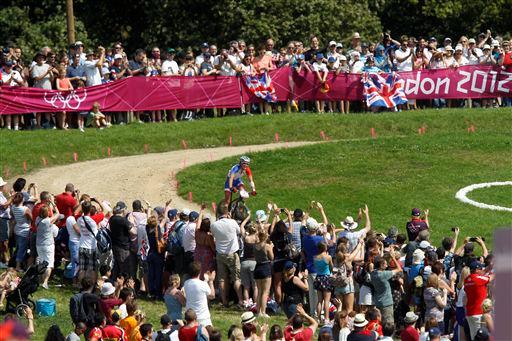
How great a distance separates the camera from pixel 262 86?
35.3m

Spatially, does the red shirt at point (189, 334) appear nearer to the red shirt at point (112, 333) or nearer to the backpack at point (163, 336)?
the backpack at point (163, 336)

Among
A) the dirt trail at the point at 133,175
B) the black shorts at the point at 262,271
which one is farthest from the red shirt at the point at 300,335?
the dirt trail at the point at 133,175

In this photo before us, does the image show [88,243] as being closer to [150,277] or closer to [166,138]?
[150,277]

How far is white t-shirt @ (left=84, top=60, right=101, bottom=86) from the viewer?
108 feet

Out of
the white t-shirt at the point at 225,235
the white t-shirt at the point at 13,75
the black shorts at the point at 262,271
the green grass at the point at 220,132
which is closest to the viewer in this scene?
the black shorts at the point at 262,271

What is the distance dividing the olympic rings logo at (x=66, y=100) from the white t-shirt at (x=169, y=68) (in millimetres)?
2852

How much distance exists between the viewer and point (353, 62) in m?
36.1

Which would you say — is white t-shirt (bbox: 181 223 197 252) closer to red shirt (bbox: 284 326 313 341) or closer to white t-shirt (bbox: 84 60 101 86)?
red shirt (bbox: 284 326 313 341)

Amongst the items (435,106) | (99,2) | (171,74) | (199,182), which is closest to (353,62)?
(435,106)

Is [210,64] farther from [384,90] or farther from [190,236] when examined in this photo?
[190,236]

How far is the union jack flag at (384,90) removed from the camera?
35.9 m

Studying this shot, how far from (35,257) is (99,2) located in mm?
29550

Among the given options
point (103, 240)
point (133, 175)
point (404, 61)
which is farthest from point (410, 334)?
point (404, 61)

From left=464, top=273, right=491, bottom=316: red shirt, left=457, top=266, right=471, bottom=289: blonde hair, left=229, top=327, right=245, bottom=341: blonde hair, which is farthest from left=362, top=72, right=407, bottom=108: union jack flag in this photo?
left=229, top=327, right=245, bottom=341: blonde hair
